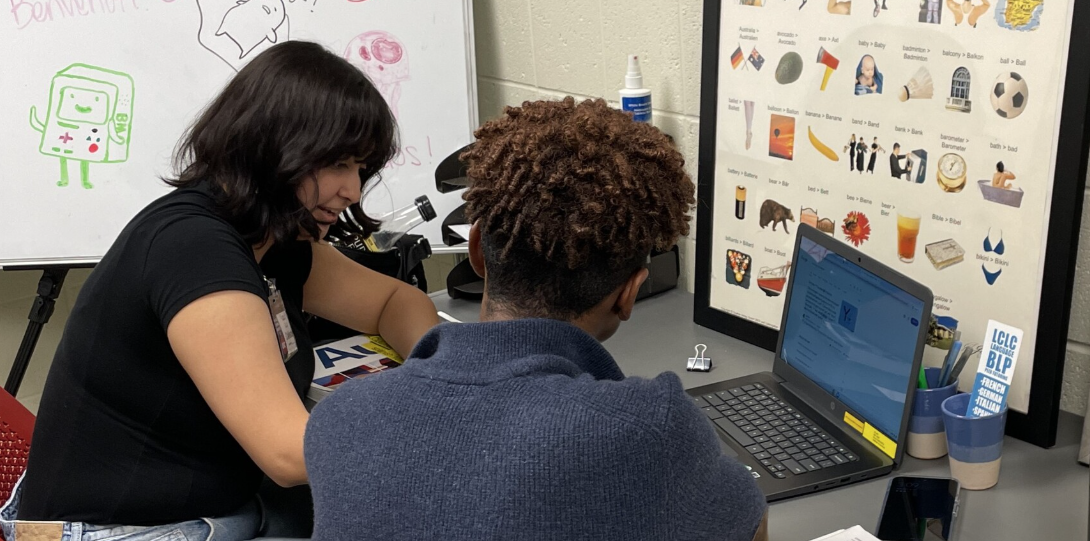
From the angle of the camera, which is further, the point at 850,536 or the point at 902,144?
the point at 902,144

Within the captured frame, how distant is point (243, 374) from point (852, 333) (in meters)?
0.73

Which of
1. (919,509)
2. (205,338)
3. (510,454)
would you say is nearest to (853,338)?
(919,509)

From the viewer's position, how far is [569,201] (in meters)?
0.81

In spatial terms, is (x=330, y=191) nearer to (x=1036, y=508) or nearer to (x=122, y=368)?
(x=122, y=368)

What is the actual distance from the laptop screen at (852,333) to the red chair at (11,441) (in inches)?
41.9

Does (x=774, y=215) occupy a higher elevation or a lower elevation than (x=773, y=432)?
higher

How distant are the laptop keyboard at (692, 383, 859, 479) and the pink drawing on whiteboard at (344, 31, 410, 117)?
1094mm

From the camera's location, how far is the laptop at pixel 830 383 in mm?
1117

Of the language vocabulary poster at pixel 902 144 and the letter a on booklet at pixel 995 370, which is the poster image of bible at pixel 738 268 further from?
the letter a on booklet at pixel 995 370

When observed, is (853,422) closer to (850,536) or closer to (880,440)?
(880,440)

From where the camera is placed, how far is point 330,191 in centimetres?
128

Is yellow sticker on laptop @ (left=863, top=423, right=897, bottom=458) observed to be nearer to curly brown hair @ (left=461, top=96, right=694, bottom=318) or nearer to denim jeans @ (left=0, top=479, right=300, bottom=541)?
curly brown hair @ (left=461, top=96, right=694, bottom=318)

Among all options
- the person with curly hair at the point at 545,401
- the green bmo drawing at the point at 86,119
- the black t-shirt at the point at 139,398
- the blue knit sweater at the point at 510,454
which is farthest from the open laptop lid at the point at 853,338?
the green bmo drawing at the point at 86,119

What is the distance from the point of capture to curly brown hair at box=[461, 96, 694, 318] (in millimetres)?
806
